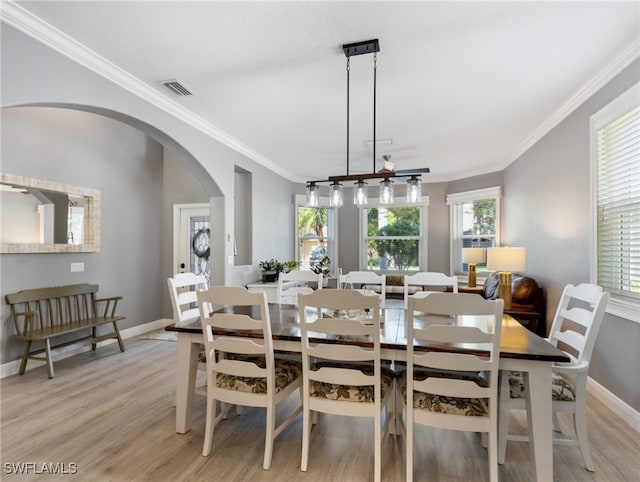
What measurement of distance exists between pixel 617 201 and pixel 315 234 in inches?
193

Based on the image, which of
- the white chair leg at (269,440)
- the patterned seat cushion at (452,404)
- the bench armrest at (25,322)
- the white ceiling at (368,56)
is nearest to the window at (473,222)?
the white ceiling at (368,56)

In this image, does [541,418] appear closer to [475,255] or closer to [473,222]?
[475,255]

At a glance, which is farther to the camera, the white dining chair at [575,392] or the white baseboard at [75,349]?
the white baseboard at [75,349]

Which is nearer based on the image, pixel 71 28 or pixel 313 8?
pixel 313 8

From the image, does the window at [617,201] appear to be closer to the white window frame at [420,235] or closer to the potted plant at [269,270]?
the white window frame at [420,235]

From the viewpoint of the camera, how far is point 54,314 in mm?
3840

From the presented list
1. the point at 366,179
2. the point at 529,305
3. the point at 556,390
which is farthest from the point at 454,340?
the point at 529,305

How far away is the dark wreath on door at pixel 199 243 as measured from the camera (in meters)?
5.52

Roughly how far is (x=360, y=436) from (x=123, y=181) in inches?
181

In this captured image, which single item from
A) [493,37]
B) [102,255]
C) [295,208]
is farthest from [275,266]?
[493,37]

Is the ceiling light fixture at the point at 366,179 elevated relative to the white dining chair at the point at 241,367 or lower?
elevated

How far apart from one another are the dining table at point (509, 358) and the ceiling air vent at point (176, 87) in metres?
2.03

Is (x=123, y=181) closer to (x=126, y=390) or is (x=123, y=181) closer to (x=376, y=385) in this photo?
(x=126, y=390)

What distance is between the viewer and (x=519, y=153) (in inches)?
188
